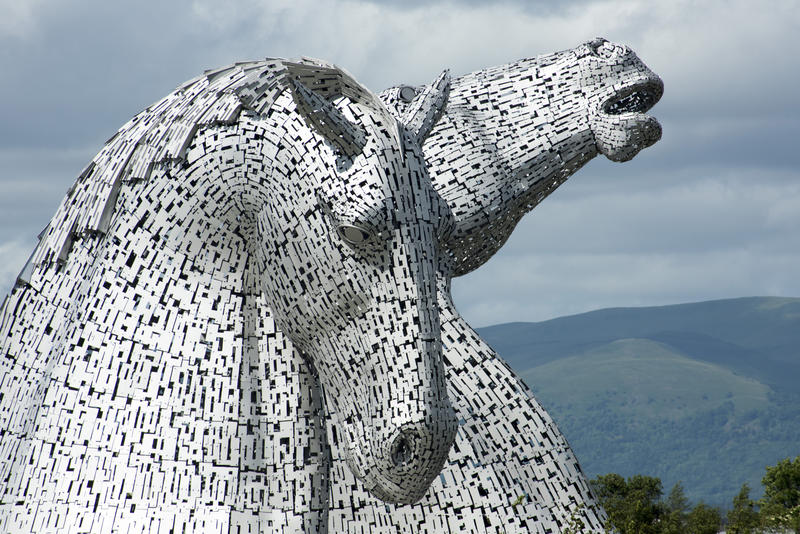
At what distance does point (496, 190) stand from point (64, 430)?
3.13 meters

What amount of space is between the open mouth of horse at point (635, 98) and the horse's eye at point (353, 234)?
11.6 ft

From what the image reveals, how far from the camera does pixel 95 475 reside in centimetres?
339

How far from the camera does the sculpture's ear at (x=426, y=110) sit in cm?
360

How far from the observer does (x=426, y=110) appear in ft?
12.1

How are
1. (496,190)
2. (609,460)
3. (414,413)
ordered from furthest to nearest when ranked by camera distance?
(609,460)
(496,190)
(414,413)

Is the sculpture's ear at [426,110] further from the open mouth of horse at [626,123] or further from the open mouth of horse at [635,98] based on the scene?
the open mouth of horse at [635,98]

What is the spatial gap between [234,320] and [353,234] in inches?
22.9

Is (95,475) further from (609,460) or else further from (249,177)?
(609,460)

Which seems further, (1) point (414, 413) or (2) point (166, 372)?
(2) point (166, 372)

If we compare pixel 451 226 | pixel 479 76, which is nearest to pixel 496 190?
pixel 479 76

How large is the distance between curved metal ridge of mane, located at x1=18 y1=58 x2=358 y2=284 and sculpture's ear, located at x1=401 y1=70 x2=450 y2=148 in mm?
230

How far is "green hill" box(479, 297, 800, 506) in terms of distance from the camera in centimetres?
12194

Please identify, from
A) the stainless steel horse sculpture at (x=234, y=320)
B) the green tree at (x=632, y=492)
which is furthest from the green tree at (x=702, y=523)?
the stainless steel horse sculpture at (x=234, y=320)

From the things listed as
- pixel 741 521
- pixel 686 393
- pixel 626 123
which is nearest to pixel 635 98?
pixel 626 123
